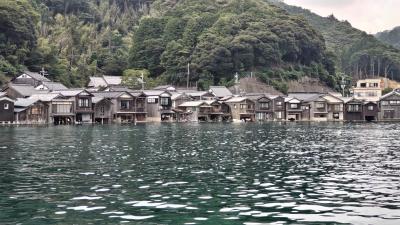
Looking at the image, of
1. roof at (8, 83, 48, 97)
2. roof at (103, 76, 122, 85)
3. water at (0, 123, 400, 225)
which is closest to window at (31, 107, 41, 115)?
roof at (8, 83, 48, 97)

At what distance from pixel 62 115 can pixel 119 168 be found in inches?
2313

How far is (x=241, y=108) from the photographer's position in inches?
3898

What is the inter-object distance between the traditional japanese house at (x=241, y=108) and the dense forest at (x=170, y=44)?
1434 centimetres

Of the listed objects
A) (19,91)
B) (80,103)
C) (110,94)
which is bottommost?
(80,103)

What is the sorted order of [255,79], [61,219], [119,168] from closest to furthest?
1. [61,219]
2. [119,168]
3. [255,79]

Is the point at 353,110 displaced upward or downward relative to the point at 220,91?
downward

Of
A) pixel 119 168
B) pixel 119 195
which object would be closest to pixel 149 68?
pixel 119 168

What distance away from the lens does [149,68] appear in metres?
120

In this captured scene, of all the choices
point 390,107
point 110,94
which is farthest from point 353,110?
point 110,94

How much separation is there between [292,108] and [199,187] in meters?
87.8

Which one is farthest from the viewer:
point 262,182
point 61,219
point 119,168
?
point 119,168

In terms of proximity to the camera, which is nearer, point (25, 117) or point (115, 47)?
point (25, 117)

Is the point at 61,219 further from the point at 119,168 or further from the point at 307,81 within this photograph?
the point at 307,81

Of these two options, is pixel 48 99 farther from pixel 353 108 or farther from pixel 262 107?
pixel 353 108
